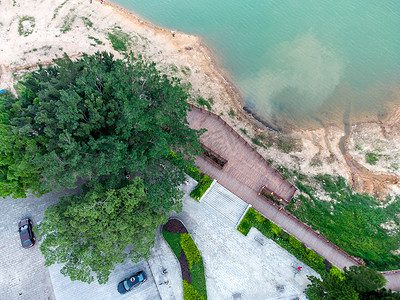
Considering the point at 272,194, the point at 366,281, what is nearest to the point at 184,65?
the point at 272,194

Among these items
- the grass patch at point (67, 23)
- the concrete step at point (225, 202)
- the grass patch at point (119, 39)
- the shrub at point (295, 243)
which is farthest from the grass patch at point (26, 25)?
the shrub at point (295, 243)

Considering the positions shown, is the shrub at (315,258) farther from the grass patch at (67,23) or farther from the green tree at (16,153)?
the grass patch at (67,23)

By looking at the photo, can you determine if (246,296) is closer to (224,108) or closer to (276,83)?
(224,108)

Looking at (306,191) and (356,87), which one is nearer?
(306,191)

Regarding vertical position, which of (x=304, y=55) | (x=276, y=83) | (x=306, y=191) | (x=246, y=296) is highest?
(x=304, y=55)

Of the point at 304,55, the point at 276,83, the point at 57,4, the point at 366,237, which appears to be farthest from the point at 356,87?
the point at 57,4

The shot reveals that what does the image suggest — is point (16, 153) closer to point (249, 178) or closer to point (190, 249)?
point (190, 249)
